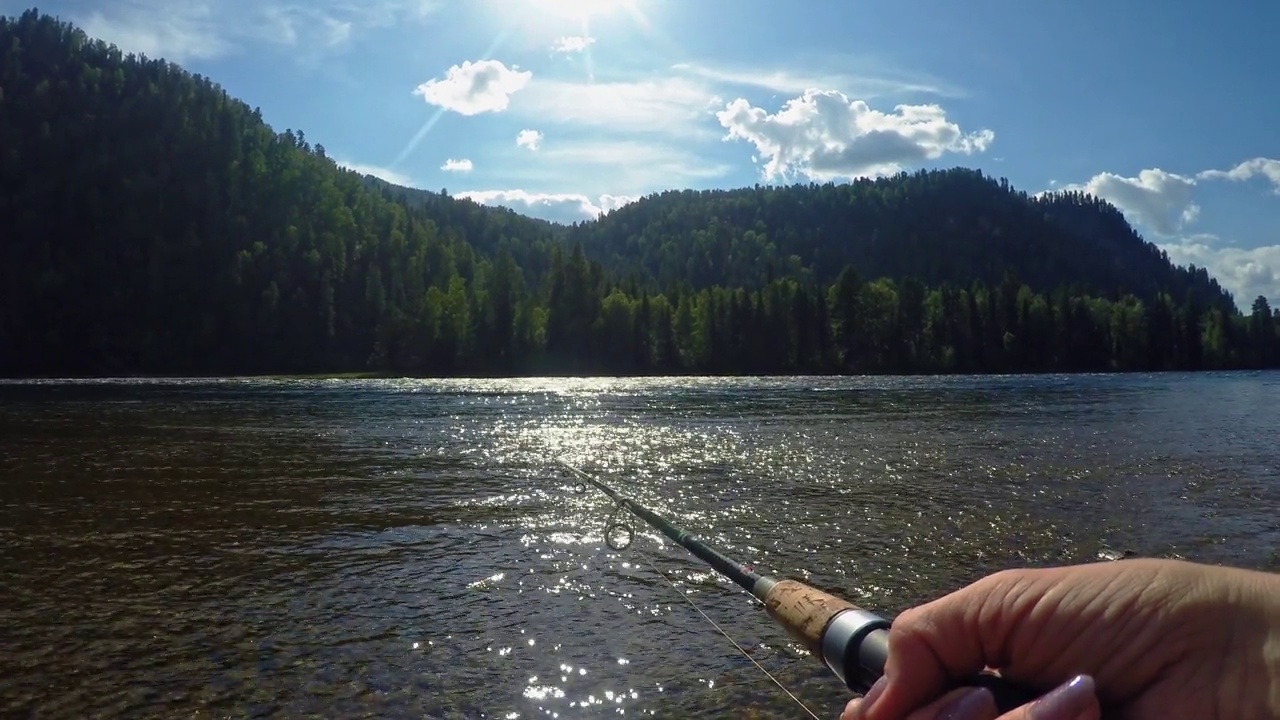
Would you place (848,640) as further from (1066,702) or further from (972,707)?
(1066,702)

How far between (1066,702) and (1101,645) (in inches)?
11.7

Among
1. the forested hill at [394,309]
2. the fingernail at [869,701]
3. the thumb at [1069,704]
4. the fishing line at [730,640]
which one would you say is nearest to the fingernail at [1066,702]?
the thumb at [1069,704]

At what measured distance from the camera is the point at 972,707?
6.12 feet

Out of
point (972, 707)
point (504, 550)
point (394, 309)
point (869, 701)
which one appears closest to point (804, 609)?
point (869, 701)

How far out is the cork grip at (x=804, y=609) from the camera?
9.60 feet

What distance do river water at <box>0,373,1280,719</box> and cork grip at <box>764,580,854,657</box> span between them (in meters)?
2.62

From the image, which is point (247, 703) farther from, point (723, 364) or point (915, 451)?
point (723, 364)

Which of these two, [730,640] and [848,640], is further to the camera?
[730,640]

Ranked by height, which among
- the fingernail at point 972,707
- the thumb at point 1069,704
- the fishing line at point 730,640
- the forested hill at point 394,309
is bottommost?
the fishing line at point 730,640

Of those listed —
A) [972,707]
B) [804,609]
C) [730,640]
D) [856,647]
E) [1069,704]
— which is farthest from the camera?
[730,640]

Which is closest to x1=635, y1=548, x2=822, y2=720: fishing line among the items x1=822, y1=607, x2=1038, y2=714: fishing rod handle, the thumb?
x1=822, y1=607, x2=1038, y2=714: fishing rod handle

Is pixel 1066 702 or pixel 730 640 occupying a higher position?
pixel 1066 702

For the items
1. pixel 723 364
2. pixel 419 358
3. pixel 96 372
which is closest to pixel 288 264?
pixel 96 372

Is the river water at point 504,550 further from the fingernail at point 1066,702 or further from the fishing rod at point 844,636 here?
the fingernail at point 1066,702
